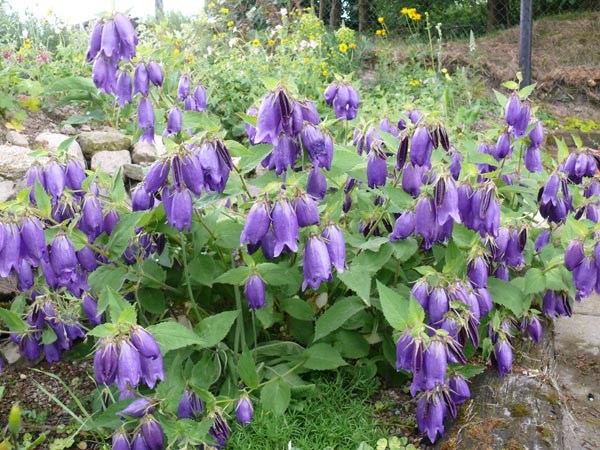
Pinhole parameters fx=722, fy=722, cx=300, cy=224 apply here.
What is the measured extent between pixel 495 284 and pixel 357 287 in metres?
0.66

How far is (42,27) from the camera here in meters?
8.79

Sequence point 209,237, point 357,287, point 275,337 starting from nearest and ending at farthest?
point 357,287 < point 209,237 < point 275,337

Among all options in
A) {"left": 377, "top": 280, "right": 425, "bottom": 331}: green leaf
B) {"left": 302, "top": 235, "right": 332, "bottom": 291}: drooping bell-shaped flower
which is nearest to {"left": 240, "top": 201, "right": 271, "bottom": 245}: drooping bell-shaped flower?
{"left": 302, "top": 235, "right": 332, "bottom": 291}: drooping bell-shaped flower

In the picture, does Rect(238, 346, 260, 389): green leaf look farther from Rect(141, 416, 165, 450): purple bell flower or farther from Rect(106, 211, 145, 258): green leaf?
Rect(106, 211, 145, 258): green leaf

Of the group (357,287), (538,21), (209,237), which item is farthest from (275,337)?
(538,21)

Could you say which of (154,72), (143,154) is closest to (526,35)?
(143,154)

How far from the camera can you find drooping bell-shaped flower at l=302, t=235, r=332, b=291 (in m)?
1.87

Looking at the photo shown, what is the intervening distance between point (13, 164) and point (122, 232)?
5.95ft

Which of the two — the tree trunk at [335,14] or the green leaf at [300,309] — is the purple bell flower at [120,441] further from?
the tree trunk at [335,14]

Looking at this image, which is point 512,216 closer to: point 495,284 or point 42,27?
point 495,284

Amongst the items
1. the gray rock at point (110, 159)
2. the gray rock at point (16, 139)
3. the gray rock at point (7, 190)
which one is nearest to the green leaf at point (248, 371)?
the gray rock at point (7, 190)

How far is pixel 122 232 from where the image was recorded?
7.04 ft

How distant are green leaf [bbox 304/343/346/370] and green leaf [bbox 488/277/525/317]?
560 millimetres

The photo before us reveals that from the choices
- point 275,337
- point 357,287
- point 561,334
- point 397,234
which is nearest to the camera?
point 357,287
